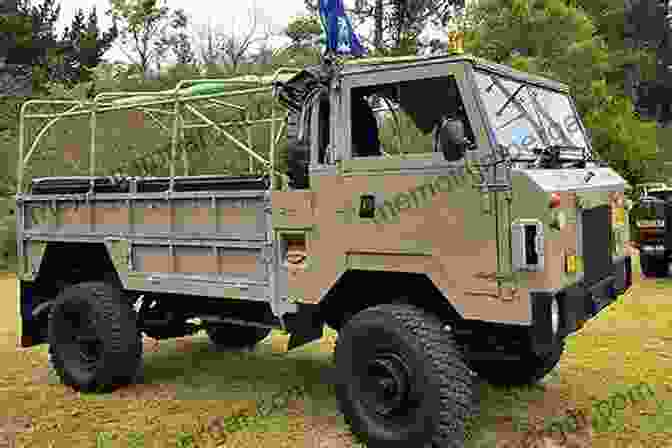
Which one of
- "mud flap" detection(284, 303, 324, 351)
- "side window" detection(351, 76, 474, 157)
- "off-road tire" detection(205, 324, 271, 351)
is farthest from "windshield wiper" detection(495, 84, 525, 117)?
"off-road tire" detection(205, 324, 271, 351)

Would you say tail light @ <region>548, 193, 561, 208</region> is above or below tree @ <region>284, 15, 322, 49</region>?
below

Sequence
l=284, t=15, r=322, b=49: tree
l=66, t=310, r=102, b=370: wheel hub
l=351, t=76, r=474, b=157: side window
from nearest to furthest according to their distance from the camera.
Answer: l=351, t=76, r=474, b=157: side window
l=66, t=310, r=102, b=370: wheel hub
l=284, t=15, r=322, b=49: tree

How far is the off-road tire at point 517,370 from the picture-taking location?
5426mm

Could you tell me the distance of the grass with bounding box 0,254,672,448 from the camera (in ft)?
15.4

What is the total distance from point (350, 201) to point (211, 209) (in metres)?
1.18

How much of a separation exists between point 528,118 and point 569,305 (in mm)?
1347

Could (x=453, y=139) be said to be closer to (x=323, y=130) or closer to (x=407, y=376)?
(x=323, y=130)

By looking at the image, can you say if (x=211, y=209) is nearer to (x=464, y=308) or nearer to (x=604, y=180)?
(x=464, y=308)

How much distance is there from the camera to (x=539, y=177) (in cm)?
392

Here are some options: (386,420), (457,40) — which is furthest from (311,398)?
(457,40)

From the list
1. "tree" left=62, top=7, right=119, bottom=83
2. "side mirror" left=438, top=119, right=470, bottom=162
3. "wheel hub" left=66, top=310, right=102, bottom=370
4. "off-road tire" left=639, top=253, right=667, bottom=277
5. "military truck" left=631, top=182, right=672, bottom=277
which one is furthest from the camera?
"tree" left=62, top=7, right=119, bottom=83

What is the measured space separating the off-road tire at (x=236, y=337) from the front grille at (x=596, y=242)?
352 cm

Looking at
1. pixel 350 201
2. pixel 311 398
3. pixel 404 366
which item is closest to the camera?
pixel 404 366

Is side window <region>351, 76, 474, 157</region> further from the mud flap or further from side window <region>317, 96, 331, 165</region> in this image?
the mud flap
